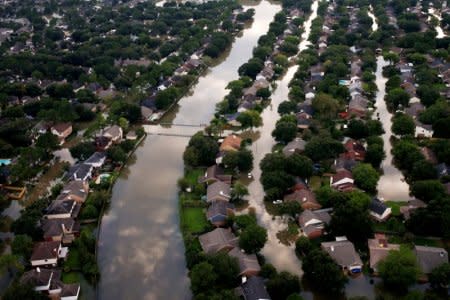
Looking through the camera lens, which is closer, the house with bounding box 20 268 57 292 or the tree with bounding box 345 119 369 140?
the house with bounding box 20 268 57 292

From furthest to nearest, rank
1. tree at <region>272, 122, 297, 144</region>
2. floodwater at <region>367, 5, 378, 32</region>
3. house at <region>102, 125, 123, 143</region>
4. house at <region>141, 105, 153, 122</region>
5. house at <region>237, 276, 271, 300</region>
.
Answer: floodwater at <region>367, 5, 378, 32</region> → house at <region>141, 105, 153, 122</region> → house at <region>102, 125, 123, 143</region> → tree at <region>272, 122, 297, 144</region> → house at <region>237, 276, 271, 300</region>

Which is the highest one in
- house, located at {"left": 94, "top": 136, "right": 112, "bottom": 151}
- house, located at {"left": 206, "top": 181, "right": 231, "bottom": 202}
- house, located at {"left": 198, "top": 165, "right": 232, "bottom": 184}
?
house, located at {"left": 206, "top": 181, "right": 231, "bottom": 202}

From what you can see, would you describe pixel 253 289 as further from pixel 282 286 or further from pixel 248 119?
pixel 248 119

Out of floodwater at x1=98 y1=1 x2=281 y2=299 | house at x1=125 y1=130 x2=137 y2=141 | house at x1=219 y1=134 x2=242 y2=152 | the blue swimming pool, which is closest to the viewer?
floodwater at x1=98 y1=1 x2=281 y2=299

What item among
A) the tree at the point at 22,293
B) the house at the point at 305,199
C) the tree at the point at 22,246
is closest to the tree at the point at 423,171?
the house at the point at 305,199

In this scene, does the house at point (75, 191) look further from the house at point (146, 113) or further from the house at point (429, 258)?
the house at point (429, 258)

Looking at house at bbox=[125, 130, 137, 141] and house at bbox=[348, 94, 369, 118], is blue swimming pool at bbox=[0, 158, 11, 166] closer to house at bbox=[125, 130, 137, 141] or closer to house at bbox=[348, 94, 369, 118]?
house at bbox=[125, 130, 137, 141]

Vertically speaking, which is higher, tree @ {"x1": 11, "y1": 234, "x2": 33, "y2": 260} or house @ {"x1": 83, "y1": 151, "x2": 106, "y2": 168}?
tree @ {"x1": 11, "y1": 234, "x2": 33, "y2": 260}

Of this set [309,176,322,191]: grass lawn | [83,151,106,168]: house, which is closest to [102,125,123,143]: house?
[83,151,106,168]: house
